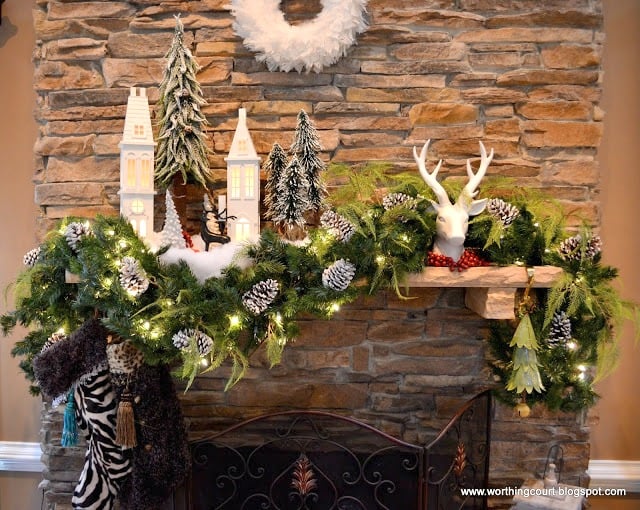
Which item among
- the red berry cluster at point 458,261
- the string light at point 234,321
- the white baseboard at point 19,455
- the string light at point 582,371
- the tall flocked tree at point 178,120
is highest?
the tall flocked tree at point 178,120

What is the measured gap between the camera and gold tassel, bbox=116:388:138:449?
1577 mm

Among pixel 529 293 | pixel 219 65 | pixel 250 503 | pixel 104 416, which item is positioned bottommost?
pixel 250 503

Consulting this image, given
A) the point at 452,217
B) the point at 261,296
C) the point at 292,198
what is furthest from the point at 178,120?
the point at 452,217

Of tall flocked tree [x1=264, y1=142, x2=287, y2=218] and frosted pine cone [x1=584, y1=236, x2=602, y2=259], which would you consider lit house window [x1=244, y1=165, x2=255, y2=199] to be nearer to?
tall flocked tree [x1=264, y1=142, x2=287, y2=218]

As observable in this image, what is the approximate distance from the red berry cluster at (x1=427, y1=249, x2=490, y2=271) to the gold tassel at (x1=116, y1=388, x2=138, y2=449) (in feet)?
3.45

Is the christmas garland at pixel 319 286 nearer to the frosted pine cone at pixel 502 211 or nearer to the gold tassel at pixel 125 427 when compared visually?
the frosted pine cone at pixel 502 211

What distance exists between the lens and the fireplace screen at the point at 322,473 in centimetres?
170

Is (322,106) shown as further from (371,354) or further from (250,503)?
(250,503)

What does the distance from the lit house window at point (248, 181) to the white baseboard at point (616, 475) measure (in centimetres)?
183

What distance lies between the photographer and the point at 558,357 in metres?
1.73

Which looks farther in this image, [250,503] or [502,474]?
[502,474]

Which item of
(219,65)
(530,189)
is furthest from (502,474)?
(219,65)

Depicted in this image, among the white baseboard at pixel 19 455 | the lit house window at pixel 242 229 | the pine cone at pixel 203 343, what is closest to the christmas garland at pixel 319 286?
the pine cone at pixel 203 343

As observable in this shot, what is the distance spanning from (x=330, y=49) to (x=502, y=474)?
171 cm
